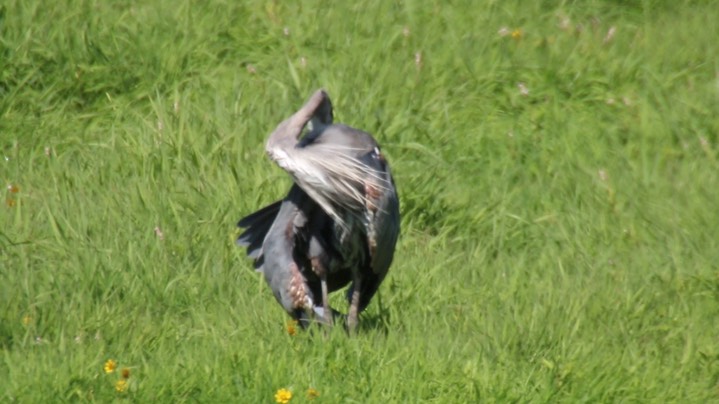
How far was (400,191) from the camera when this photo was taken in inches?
238

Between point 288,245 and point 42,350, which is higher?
point 288,245

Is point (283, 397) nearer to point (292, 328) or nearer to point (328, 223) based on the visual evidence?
point (292, 328)

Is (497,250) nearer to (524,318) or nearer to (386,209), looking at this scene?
(524,318)

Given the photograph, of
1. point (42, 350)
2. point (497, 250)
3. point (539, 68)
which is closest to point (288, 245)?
point (42, 350)

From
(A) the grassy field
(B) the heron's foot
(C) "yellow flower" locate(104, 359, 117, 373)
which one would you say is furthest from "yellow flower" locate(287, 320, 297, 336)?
(C) "yellow flower" locate(104, 359, 117, 373)

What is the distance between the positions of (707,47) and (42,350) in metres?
4.20

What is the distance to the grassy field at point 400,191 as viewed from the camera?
4.71m

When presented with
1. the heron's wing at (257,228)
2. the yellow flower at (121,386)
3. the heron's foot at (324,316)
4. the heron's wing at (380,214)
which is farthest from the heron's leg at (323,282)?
the yellow flower at (121,386)

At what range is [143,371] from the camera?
4602mm

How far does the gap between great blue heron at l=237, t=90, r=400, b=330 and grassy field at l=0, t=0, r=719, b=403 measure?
0.64ft

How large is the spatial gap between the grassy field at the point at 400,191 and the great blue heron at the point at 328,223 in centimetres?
20

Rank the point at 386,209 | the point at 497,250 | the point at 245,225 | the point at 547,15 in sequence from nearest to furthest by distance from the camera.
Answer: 1. the point at 386,209
2. the point at 245,225
3. the point at 497,250
4. the point at 547,15

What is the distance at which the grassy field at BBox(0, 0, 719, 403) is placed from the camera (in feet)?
15.5

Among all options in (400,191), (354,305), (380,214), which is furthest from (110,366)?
(400,191)
